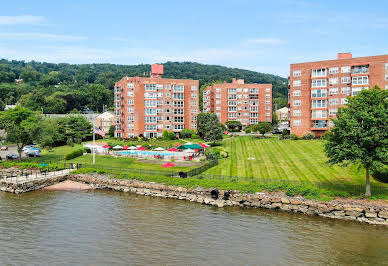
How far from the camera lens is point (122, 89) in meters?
112

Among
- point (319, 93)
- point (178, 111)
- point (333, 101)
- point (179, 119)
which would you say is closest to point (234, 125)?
point (179, 119)

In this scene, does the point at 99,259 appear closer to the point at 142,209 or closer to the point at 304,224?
the point at 142,209

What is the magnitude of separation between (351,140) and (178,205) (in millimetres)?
21773

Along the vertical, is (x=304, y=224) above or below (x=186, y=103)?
below

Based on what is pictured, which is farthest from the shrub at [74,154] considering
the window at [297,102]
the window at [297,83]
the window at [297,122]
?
the window at [297,83]

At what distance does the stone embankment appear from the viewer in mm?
40031

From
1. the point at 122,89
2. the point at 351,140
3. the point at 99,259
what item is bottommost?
the point at 99,259

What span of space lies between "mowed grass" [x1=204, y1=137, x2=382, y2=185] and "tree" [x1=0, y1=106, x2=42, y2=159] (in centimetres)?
3606

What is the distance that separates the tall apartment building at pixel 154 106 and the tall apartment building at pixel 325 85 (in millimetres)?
30368

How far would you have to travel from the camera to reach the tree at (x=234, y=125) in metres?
130

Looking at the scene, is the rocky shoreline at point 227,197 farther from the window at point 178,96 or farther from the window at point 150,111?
the window at point 178,96

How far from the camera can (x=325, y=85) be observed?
9488 centimetres

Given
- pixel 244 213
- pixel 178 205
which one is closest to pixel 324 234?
pixel 244 213

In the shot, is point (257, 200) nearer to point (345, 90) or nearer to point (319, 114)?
point (319, 114)
